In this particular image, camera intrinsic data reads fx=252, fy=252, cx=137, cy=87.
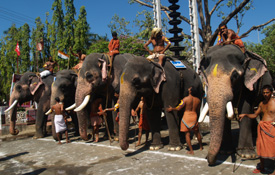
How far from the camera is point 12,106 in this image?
11.3m

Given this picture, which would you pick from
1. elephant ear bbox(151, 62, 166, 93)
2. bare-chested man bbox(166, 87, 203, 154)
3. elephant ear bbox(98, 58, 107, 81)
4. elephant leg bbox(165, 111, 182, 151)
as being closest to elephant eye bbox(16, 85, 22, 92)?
elephant ear bbox(98, 58, 107, 81)

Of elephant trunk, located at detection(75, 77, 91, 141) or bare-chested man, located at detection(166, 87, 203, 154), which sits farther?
elephant trunk, located at detection(75, 77, 91, 141)

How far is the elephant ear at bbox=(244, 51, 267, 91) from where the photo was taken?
549cm

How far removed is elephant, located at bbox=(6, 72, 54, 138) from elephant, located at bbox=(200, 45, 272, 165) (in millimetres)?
7819

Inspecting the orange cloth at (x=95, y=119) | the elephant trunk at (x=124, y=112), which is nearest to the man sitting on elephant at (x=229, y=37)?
the elephant trunk at (x=124, y=112)

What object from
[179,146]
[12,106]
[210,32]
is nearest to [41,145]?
[12,106]

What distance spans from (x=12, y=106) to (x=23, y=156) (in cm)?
426

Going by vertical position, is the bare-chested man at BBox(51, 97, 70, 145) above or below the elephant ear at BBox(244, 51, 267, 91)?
below

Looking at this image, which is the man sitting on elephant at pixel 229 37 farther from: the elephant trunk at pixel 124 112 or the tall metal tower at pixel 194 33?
the tall metal tower at pixel 194 33

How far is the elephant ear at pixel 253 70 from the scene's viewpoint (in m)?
5.49

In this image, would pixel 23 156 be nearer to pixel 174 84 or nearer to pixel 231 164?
pixel 174 84

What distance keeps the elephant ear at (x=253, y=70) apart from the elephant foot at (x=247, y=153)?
134 centimetres

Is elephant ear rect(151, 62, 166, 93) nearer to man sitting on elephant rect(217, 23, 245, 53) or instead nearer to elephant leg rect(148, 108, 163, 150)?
elephant leg rect(148, 108, 163, 150)

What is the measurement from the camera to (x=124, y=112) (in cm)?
631
